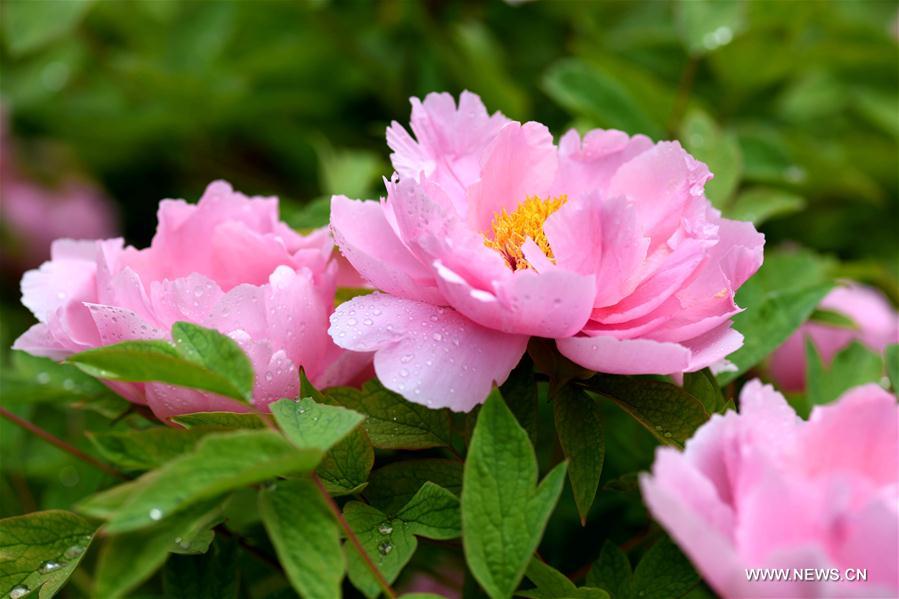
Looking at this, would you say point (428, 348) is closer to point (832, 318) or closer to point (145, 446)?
point (145, 446)

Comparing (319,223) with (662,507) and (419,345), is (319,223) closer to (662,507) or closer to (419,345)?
(419,345)

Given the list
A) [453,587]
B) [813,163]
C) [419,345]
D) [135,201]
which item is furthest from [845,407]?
[135,201]

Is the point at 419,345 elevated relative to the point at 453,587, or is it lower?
elevated

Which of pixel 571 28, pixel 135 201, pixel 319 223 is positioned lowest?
pixel 135 201

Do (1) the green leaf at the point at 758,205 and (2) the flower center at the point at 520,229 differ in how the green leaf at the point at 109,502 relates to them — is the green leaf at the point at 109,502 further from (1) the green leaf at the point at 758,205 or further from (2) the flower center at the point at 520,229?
(1) the green leaf at the point at 758,205

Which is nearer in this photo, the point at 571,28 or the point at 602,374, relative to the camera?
the point at 602,374

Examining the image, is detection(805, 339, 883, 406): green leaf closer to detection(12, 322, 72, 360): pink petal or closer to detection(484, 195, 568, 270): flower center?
detection(484, 195, 568, 270): flower center

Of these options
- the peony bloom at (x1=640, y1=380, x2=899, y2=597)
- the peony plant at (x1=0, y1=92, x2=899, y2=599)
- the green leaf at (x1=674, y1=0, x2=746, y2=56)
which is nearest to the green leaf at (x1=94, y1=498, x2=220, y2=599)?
the peony plant at (x1=0, y1=92, x2=899, y2=599)

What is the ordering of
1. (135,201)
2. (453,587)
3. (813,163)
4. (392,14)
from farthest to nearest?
(135,201), (392,14), (813,163), (453,587)
